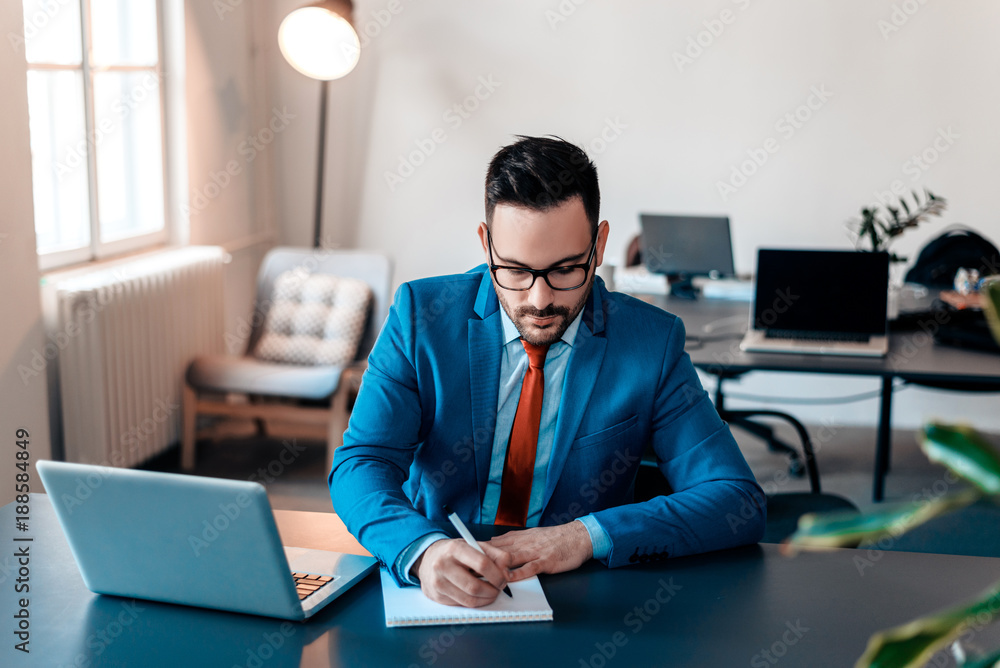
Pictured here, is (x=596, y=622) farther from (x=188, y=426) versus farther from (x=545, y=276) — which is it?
(x=188, y=426)

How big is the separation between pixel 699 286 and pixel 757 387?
3.98 feet

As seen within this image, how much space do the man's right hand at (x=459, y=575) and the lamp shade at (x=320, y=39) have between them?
10.9ft

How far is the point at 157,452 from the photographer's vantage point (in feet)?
12.8

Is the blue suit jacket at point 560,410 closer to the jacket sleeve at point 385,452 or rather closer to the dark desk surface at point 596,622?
the jacket sleeve at point 385,452

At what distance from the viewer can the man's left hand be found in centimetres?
134

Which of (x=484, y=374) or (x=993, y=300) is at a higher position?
(x=993, y=300)

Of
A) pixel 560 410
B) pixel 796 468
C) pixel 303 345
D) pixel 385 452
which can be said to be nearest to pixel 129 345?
pixel 303 345

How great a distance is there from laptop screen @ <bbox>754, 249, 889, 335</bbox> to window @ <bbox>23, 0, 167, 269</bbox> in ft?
8.16

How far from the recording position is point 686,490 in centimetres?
154

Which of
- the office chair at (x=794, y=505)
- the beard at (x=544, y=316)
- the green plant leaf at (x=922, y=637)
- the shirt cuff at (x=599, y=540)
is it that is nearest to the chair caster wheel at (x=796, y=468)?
the office chair at (x=794, y=505)

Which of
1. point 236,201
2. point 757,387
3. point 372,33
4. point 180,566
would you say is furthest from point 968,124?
point 180,566

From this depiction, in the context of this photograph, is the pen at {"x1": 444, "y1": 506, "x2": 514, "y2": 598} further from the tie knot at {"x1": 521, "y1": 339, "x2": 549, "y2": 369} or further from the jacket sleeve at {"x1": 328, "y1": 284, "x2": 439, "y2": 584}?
the tie knot at {"x1": 521, "y1": 339, "x2": 549, "y2": 369}

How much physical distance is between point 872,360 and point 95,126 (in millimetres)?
3000

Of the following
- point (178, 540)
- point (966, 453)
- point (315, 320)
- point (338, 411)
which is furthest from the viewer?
point (315, 320)
